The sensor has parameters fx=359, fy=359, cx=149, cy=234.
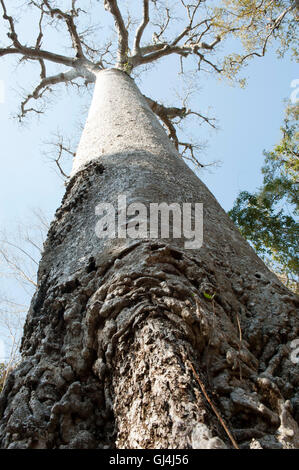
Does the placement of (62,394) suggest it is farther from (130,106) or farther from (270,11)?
(270,11)

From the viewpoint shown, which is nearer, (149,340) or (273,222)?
(149,340)

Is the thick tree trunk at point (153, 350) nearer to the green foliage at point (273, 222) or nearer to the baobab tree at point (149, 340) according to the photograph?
the baobab tree at point (149, 340)

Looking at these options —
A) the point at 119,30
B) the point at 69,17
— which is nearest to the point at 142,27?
the point at 119,30

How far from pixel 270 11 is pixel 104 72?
350 cm

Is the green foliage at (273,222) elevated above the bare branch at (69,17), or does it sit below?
below

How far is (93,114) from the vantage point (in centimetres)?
333

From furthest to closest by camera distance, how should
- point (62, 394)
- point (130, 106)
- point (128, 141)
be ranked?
point (130, 106) < point (128, 141) < point (62, 394)

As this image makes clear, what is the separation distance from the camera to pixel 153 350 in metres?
1.00

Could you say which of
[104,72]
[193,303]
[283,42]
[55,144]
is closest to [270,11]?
[283,42]

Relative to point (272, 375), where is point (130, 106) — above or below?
above

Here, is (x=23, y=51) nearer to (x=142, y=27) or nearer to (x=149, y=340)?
(x=142, y=27)

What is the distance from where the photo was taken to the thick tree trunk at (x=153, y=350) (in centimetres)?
89

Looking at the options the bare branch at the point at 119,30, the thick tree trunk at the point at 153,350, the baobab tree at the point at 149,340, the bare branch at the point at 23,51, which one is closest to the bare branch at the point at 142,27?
the bare branch at the point at 119,30

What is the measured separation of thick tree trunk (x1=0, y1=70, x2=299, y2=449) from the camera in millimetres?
895
